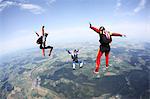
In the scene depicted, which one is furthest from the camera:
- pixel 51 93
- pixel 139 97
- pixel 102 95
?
pixel 51 93

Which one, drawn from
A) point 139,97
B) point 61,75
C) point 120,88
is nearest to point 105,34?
point 139,97

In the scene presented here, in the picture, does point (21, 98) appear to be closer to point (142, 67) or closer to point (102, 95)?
point (102, 95)

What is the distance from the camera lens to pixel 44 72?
157750 millimetres

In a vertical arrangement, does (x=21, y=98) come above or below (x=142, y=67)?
below

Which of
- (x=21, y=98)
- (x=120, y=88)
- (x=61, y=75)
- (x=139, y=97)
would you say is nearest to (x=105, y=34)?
(x=139, y=97)

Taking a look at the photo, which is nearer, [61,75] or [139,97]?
[139,97]

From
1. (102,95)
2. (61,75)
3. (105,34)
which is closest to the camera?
(105,34)

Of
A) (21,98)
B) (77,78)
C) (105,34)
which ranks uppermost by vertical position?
(105,34)

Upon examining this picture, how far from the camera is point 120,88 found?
376ft

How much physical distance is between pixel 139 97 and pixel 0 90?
9598 centimetres

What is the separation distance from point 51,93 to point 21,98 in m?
19.7

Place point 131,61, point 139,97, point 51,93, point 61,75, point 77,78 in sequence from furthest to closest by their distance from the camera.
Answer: point 131,61, point 61,75, point 77,78, point 51,93, point 139,97

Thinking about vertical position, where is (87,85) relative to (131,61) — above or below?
below

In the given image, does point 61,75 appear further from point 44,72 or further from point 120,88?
point 120,88
